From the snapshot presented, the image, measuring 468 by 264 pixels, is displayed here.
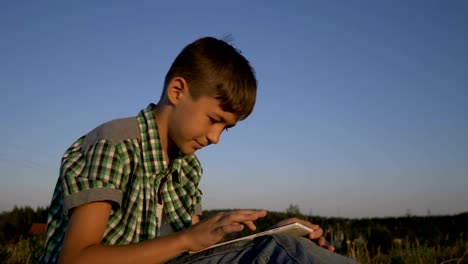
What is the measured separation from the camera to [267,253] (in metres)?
1.86

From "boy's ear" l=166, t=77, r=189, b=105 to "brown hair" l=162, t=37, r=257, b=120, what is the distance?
29mm

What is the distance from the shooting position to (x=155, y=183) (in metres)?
2.66

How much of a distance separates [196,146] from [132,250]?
802 mm

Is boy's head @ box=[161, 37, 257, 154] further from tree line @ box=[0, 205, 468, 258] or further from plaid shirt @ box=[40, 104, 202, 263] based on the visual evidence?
tree line @ box=[0, 205, 468, 258]

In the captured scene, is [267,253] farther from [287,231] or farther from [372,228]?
[372,228]

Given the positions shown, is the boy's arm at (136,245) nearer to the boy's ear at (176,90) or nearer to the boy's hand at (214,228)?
the boy's hand at (214,228)

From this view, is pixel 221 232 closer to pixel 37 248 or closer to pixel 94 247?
pixel 94 247

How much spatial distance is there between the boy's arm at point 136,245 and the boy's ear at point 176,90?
0.83 m

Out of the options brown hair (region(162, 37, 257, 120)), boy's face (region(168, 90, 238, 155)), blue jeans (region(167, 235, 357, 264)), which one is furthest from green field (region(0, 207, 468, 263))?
blue jeans (region(167, 235, 357, 264))

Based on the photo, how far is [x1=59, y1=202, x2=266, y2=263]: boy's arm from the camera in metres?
2.04

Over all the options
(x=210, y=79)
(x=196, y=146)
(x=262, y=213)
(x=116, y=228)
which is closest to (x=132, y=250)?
(x=116, y=228)

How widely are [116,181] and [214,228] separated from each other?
0.48 meters

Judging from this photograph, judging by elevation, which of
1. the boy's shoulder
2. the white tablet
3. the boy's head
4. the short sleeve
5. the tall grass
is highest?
the boy's head

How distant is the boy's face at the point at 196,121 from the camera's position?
8.74 ft
